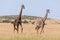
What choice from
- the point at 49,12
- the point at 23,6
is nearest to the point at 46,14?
the point at 49,12

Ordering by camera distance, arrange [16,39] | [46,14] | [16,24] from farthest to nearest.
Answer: [46,14] → [16,24] → [16,39]

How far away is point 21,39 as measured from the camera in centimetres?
1568

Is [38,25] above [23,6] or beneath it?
beneath

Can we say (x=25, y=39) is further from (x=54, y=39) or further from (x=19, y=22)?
(x=19, y=22)

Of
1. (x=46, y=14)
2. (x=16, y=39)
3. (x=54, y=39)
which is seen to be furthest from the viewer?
(x=46, y=14)

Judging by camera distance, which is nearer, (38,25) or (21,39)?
(21,39)

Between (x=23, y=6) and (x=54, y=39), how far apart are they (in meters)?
8.24

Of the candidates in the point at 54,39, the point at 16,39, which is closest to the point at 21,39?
the point at 16,39

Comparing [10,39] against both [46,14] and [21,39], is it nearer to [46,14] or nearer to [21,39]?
[21,39]

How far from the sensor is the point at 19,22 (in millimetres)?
23438

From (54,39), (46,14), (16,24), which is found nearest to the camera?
(54,39)

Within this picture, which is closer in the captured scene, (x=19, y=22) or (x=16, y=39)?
(x=16, y=39)

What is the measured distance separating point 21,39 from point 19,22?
7814 millimetres

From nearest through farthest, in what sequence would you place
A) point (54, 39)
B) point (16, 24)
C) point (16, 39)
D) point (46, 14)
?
1. point (16, 39)
2. point (54, 39)
3. point (16, 24)
4. point (46, 14)
